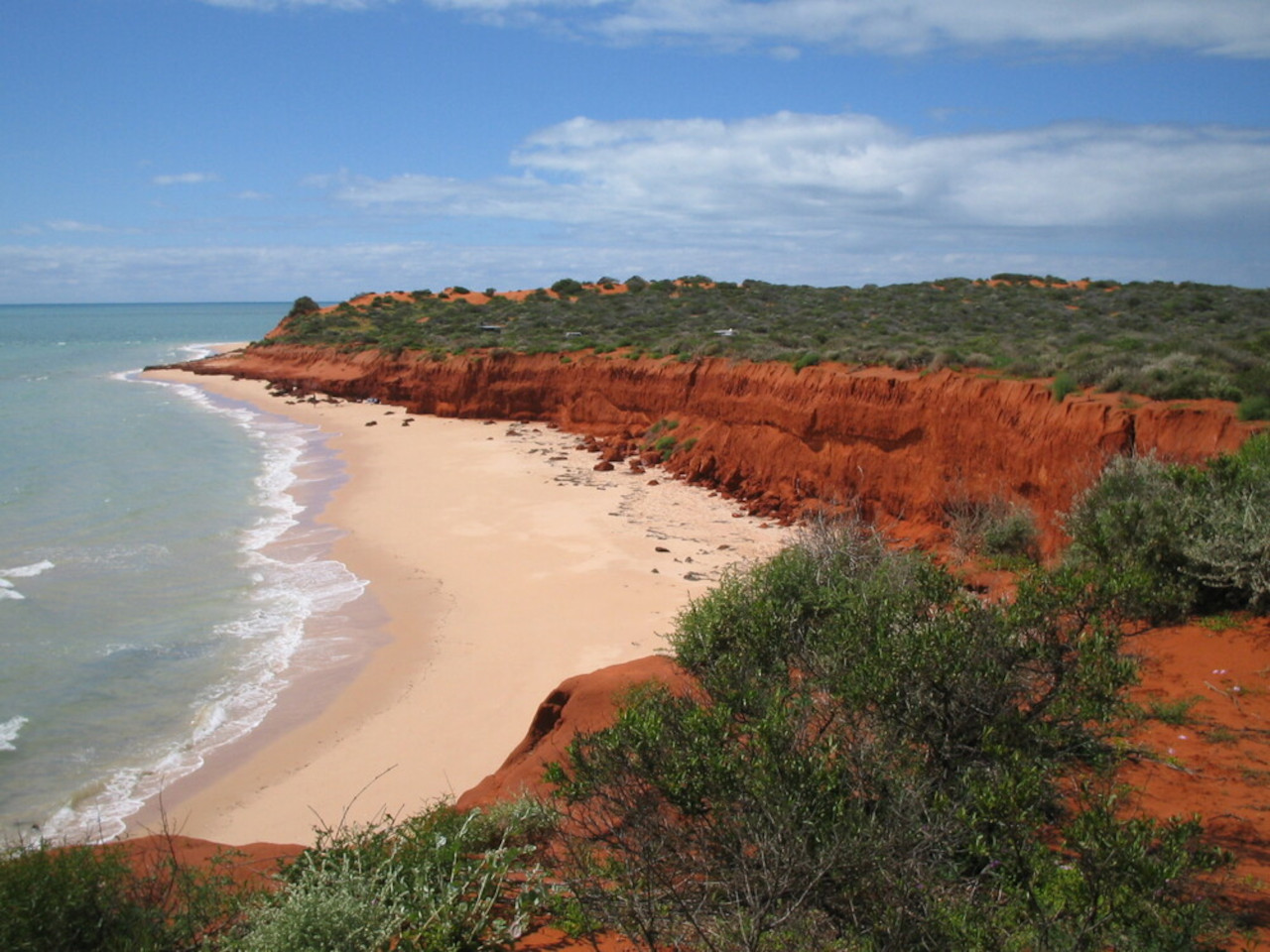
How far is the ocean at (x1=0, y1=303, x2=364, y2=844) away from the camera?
33.3 ft

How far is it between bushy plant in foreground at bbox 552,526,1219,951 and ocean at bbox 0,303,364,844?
473 cm

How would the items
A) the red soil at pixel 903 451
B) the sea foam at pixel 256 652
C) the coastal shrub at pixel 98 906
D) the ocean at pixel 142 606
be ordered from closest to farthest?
the coastal shrub at pixel 98 906 → the red soil at pixel 903 451 → the sea foam at pixel 256 652 → the ocean at pixel 142 606

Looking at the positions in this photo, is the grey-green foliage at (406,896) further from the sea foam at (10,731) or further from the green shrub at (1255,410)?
the green shrub at (1255,410)

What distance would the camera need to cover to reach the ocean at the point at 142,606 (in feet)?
33.3

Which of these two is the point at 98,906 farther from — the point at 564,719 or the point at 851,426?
the point at 851,426

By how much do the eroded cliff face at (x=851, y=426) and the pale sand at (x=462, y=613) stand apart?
1767mm

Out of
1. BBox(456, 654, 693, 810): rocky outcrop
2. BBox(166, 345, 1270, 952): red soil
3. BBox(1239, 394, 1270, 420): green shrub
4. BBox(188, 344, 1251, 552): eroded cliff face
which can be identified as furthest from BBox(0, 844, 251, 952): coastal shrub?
BBox(1239, 394, 1270, 420): green shrub

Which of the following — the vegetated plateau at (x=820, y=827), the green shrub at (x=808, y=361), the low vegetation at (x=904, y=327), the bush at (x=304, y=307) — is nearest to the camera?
the vegetated plateau at (x=820, y=827)

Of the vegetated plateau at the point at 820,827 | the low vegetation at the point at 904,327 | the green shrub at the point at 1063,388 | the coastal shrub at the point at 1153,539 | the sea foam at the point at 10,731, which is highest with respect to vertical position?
the low vegetation at the point at 904,327

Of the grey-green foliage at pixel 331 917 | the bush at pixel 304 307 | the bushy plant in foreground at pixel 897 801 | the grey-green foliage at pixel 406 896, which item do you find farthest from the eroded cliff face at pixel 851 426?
the bush at pixel 304 307

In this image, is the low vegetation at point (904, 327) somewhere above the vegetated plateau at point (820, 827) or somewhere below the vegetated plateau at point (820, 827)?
above

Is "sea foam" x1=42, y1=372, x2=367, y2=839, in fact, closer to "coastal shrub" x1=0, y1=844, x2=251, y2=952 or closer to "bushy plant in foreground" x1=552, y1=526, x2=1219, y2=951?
"coastal shrub" x1=0, y1=844, x2=251, y2=952

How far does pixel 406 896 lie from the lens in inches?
191

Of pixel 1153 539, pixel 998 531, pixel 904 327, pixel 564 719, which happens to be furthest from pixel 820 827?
pixel 904 327
